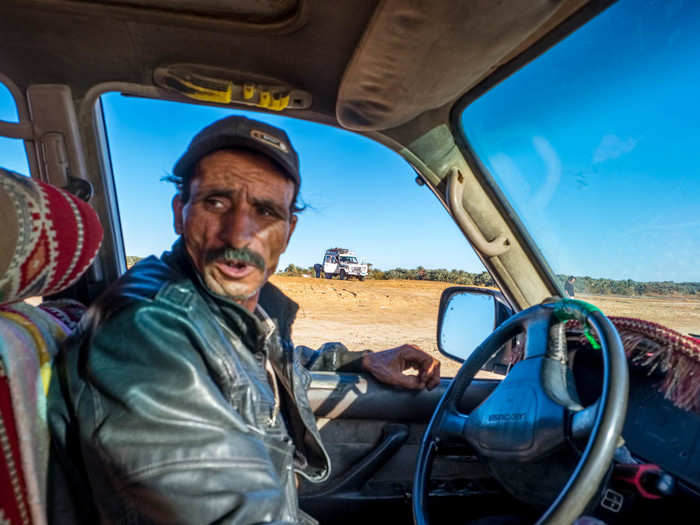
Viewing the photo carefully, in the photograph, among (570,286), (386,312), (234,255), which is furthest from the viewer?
(386,312)

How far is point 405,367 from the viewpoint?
2404mm

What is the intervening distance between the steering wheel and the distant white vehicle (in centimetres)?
2865

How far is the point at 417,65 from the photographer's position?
4.72ft

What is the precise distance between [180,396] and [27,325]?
433mm

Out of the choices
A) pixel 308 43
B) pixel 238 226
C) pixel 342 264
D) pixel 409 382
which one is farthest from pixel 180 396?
pixel 342 264

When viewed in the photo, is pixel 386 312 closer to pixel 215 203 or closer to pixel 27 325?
pixel 215 203

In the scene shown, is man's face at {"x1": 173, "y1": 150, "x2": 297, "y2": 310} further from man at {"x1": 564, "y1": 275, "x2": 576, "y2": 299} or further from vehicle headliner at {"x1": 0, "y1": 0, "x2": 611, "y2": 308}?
man at {"x1": 564, "y1": 275, "x2": 576, "y2": 299}

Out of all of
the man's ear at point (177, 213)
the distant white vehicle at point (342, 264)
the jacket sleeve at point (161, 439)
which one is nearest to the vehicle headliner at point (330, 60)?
the man's ear at point (177, 213)

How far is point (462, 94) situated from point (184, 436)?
1639mm

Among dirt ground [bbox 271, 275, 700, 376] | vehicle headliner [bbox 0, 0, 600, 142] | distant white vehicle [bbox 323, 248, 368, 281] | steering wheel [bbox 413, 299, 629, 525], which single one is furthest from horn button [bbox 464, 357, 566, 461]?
distant white vehicle [bbox 323, 248, 368, 281]

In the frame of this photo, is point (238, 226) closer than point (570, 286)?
Yes

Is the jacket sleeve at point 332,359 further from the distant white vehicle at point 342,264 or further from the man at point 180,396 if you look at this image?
the distant white vehicle at point 342,264

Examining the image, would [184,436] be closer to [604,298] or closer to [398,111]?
[398,111]

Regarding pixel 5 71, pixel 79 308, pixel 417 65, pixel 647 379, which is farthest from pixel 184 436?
pixel 5 71
